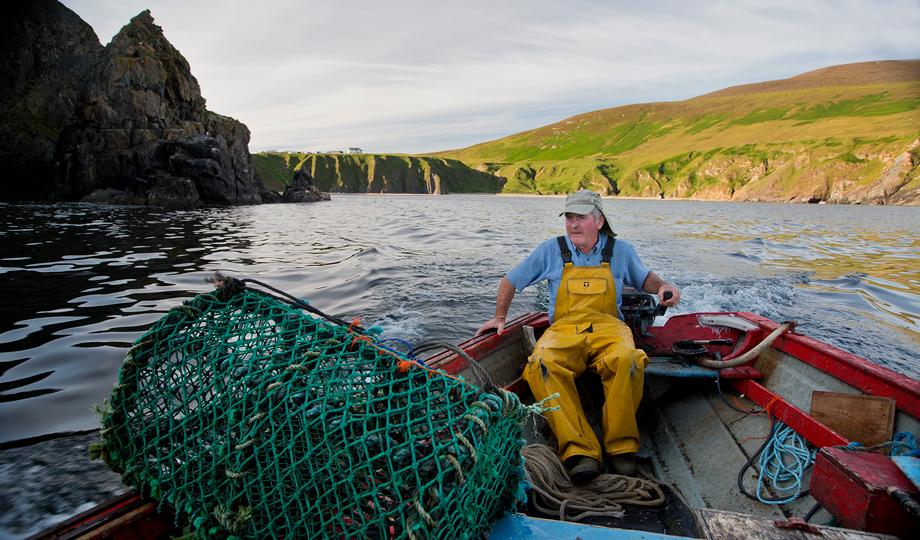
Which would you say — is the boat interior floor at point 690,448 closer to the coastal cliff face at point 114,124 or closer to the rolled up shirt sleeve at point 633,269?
the rolled up shirt sleeve at point 633,269

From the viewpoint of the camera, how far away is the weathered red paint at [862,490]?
7.54 feet

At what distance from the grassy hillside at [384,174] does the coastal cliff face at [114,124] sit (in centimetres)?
8186

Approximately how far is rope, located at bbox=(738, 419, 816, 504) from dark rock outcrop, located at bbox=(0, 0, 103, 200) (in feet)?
202

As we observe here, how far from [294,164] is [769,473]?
168865 mm

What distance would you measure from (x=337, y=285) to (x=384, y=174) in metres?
162

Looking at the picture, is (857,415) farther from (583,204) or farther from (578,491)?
(583,204)

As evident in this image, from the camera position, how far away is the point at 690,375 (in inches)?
189

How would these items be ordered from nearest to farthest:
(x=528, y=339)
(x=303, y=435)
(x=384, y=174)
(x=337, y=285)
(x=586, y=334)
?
(x=303, y=435), (x=586, y=334), (x=528, y=339), (x=337, y=285), (x=384, y=174)

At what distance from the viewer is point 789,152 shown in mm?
107375

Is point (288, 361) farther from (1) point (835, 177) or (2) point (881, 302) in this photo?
(1) point (835, 177)

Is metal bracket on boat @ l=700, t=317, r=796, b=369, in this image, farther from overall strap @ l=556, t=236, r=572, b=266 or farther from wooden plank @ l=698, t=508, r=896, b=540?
wooden plank @ l=698, t=508, r=896, b=540

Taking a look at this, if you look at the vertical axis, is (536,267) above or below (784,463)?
above

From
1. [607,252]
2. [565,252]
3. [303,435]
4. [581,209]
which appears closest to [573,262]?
[565,252]

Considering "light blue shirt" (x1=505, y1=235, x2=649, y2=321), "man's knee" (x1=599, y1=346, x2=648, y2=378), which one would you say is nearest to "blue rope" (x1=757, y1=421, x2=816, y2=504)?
"man's knee" (x1=599, y1=346, x2=648, y2=378)
